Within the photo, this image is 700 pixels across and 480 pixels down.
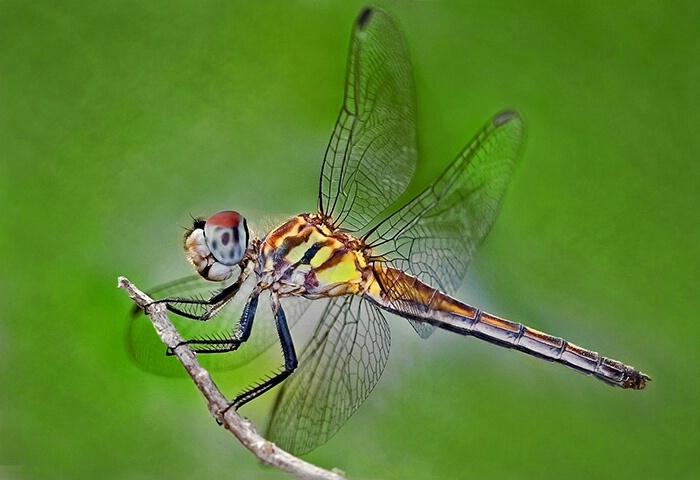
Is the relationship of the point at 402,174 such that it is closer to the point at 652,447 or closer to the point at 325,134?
the point at 325,134

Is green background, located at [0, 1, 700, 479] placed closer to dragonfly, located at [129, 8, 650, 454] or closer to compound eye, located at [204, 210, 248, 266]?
dragonfly, located at [129, 8, 650, 454]

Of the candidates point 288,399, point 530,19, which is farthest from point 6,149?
point 530,19

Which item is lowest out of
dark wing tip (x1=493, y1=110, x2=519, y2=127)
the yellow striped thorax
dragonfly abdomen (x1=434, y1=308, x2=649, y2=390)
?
the yellow striped thorax

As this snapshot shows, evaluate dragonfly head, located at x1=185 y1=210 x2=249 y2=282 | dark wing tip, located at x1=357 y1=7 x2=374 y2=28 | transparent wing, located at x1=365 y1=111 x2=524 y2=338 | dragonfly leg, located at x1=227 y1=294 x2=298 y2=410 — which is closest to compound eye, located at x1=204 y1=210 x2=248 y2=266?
dragonfly head, located at x1=185 y1=210 x2=249 y2=282

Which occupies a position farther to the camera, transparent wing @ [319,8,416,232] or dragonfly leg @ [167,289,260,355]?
transparent wing @ [319,8,416,232]

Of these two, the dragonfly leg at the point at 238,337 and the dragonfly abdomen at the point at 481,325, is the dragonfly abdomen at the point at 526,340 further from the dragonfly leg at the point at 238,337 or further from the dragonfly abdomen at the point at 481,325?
the dragonfly leg at the point at 238,337

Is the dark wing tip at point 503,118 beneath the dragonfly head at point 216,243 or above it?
above

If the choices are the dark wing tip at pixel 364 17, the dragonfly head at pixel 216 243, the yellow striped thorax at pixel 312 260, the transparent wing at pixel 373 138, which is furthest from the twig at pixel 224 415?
the dark wing tip at pixel 364 17

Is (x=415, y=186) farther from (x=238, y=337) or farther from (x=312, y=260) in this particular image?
(x=238, y=337)
